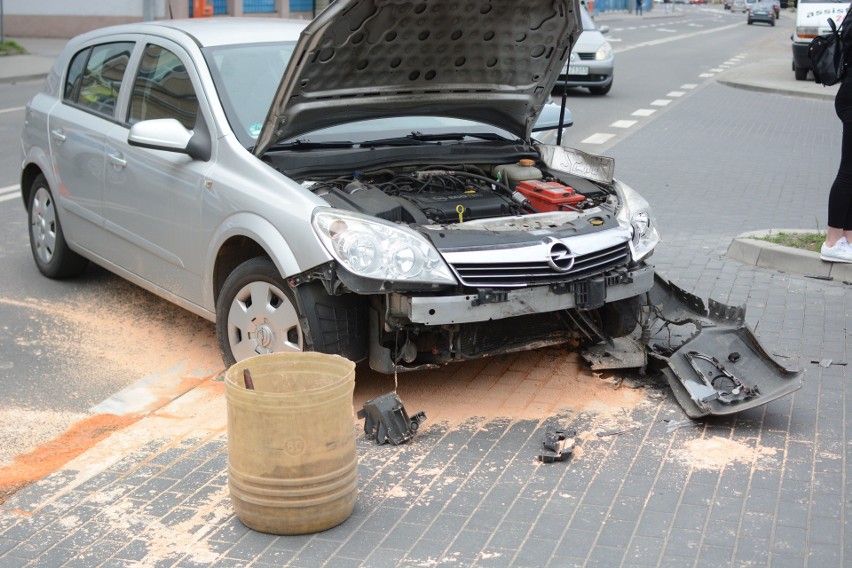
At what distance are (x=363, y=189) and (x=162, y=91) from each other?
1590mm

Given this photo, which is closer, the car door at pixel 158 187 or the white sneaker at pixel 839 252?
the car door at pixel 158 187

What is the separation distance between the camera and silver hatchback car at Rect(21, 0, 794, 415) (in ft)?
17.1

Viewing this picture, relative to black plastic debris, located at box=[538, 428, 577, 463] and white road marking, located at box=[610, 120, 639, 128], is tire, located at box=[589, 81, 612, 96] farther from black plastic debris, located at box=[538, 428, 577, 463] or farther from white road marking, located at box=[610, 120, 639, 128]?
black plastic debris, located at box=[538, 428, 577, 463]

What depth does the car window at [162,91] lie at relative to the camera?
6.15 meters

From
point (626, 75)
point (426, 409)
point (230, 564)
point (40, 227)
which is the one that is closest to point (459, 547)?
point (230, 564)

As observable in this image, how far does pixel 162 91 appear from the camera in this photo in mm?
6438

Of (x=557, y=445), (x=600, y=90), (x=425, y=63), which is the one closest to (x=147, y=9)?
(x=600, y=90)

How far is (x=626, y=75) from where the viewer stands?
2644 centimetres

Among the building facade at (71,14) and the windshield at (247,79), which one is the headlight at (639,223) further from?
the building facade at (71,14)

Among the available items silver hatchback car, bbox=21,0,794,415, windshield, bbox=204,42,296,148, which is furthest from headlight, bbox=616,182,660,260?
Answer: windshield, bbox=204,42,296,148

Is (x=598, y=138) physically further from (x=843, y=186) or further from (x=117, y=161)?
(x=117, y=161)

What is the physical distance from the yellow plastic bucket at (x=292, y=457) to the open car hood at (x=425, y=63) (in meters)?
1.88

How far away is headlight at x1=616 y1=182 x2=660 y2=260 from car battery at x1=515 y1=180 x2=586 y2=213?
0.26 meters

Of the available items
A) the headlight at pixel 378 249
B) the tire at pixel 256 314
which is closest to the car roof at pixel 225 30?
the tire at pixel 256 314
